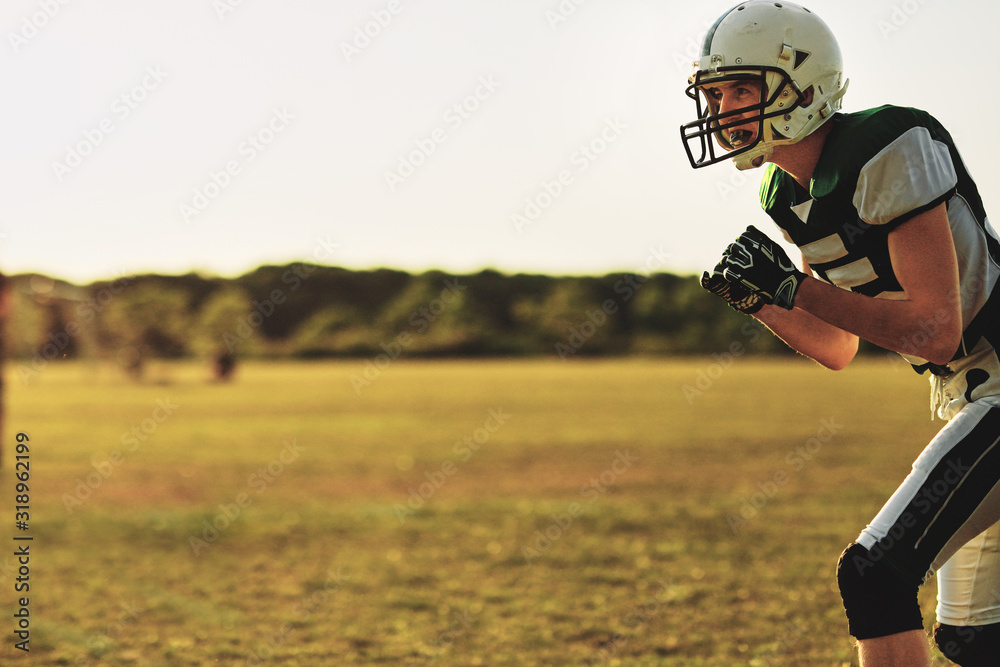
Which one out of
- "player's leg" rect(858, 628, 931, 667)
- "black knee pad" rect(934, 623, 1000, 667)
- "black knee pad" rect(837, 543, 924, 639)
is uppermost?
"black knee pad" rect(837, 543, 924, 639)

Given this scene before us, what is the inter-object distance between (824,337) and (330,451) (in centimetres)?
1468

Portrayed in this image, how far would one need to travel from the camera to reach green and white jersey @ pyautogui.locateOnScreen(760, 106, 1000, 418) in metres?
2.39

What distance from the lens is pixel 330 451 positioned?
16688 millimetres

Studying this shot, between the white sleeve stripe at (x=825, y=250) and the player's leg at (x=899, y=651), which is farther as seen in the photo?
the white sleeve stripe at (x=825, y=250)

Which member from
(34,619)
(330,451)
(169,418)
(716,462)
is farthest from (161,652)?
(169,418)

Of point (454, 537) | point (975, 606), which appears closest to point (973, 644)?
point (975, 606)

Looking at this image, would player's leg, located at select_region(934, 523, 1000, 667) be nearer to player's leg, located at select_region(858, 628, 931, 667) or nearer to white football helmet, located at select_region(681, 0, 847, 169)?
player's leg, located at select_region(858, 628, 931, 667)

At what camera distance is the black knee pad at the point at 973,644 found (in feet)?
8.48

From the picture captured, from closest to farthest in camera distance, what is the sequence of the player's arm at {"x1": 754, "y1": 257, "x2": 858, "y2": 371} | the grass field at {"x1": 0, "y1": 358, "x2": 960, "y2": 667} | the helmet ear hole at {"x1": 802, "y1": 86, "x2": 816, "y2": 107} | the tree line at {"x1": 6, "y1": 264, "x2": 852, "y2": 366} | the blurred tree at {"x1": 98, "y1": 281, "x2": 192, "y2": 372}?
1. the helmet ear hole at {"x1": 802, "y1": 86, "x2": 816, "y2": 107}
2. the player's arm at {"x1": 754, "y1": 257, "x2": 858, "y2": 371}
3. the grass field at {"x1": 0, "y1": 358, "x2": 960, "y2": 667}
4. the blurred tree at {"x1": 98, "y1": 281, "x2": 192, "y2": 372}
5. the tree line at {"x1": 6, "y1": 264, "x2": 852, "y2": 366}

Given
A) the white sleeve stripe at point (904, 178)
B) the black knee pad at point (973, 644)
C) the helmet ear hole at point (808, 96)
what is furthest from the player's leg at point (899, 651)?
the helmet ear hole at point (808, 96)

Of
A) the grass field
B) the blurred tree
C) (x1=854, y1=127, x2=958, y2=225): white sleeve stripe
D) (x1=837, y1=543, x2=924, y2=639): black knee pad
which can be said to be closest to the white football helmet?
(x1=854, y1=127, x2=958, y2=225): white sleeve stripe

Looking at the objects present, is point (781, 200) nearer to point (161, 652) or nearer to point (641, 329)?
Answer: point (161, 652)

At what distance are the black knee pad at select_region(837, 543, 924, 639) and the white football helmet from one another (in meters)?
1.34

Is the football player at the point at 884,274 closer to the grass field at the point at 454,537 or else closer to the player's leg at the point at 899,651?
the player's leg at the point at 899,651
